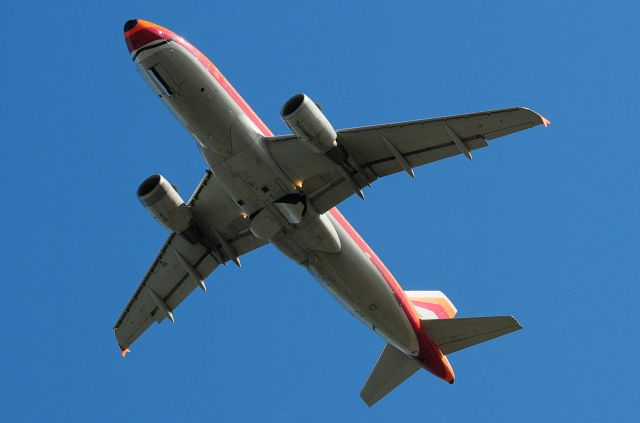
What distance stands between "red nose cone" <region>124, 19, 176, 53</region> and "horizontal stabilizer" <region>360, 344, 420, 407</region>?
58.4 ft

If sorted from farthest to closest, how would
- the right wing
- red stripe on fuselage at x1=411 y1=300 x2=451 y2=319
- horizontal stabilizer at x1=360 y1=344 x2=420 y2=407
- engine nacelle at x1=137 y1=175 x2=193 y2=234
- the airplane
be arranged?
red stripe on fuselage at x1=411 y1=300 x2=451 y2=319 → horizontal stabilizer at x1=360 y1=344 x2=420 y2=407 → the right wing → engine nacelle at x1=137 y1=175 x2=193 y2=234 → the airplane

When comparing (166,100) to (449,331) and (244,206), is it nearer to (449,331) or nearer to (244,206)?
(244,206)

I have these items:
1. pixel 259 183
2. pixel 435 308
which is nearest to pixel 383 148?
pixel 259 183

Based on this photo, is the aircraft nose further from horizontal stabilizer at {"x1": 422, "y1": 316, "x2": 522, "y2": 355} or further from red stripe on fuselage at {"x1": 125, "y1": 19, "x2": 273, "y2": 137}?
horizontal stabilizer at {"x1": 422, "y1": 316, "x2": 522, "y2": 355}

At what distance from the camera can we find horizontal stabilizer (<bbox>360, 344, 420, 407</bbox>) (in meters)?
45.4

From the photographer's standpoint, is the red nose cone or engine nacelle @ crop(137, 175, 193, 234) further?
engine nacelle @ crop(137, 175, 193, 234)

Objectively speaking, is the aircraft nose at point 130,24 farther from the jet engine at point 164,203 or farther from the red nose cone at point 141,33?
the jet engine at point 164,203

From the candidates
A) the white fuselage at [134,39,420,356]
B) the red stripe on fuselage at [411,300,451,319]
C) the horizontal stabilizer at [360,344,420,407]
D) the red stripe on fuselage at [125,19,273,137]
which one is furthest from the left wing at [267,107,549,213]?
the horizontal stabilizer at [360,344,420,407]

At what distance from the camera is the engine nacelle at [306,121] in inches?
1437

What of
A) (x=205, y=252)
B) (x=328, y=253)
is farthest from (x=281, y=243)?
(x=205, y=252)

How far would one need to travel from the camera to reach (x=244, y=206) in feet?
131

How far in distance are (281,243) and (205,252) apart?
4734mm

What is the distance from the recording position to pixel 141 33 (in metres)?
37.3

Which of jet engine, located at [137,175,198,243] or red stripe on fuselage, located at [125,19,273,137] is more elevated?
red stripe on fuselage, located at [125,19,273,137]
